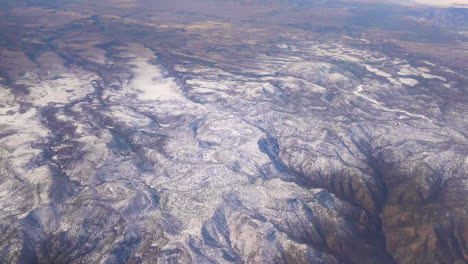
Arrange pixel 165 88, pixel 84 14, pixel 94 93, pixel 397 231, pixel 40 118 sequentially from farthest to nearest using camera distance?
pixel 84 14 → pixel 165 88 → pixel 94 93 → pixel 40 118 → pixel 397 231

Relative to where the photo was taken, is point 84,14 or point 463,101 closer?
point 463,101

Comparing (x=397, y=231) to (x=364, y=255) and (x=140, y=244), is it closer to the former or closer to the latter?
(x=364, y=255)

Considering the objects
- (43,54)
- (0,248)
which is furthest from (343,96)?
(43,54)

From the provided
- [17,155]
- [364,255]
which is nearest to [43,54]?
[17,155]

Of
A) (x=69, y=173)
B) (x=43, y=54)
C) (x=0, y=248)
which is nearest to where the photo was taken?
(x=0, y=248)

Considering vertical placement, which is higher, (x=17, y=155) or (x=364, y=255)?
(x=17, y=155)

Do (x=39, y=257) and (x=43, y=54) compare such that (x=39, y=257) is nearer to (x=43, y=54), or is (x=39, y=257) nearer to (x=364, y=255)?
(x=364, y=255)
